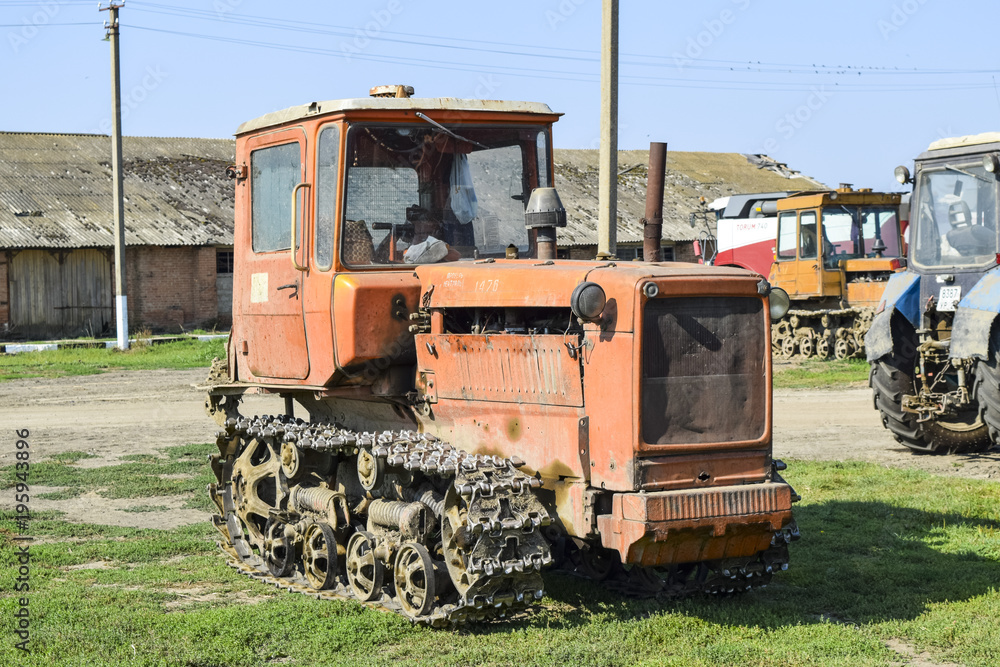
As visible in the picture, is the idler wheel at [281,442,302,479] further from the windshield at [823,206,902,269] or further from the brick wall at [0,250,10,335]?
the brick wall at [0,250,10,335]

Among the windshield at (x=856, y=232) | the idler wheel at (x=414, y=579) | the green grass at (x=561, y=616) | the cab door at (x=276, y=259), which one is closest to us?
the green grass at (x=561, y=616)

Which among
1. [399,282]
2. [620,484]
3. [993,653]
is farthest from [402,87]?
[993,653]

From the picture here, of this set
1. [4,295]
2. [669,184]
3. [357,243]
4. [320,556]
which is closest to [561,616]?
[320,556]

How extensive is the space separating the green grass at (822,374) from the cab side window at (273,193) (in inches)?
483

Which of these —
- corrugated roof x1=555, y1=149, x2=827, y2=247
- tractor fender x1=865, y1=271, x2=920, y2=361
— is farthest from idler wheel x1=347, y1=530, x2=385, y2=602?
corrugated roof x1=555, y1=149, x2=827, y2=247

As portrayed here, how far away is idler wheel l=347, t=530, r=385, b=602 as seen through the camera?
274 inches

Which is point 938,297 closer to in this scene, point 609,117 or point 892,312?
point 892,312

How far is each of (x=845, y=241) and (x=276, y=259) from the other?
16817 mm

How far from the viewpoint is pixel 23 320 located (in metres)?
29.5

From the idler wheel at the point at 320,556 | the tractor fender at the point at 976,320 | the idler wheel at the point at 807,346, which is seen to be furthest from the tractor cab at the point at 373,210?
the idler wheel at the point at 807,346

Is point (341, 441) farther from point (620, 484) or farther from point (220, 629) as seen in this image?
point (620, 484)

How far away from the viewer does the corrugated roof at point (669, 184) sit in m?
37.1

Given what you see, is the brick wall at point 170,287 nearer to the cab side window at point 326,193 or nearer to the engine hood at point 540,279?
the cab side window at point 326,193

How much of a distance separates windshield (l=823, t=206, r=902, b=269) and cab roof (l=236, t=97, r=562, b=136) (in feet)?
51.9
